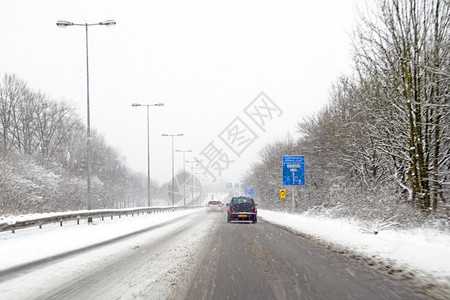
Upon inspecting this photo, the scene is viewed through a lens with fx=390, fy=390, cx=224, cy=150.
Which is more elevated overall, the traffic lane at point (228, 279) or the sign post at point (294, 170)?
the sign post at point (294, 170)

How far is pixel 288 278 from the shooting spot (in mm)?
6715

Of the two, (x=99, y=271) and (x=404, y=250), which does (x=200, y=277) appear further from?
(x=404, y=250)

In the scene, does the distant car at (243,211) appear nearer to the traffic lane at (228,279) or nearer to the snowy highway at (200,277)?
the snowy highway at (200,277)

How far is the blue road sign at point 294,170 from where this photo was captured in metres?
30.8

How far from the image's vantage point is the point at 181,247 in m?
11.5

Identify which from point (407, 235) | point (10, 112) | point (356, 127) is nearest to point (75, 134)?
point (10, 112)

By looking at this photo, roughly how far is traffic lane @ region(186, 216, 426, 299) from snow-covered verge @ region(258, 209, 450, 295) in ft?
2.04

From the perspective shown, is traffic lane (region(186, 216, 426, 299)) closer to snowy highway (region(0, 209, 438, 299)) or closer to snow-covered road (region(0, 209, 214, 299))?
Answer: snowy highway (region(0, 209, 438, 299))

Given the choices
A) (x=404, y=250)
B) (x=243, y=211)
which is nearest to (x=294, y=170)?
(x=243, y=211)

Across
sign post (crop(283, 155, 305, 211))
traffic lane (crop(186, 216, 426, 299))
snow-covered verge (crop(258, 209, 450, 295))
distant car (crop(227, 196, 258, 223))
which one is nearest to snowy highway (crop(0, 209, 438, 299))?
traffic lane (crop(186, 216, 426, 299))

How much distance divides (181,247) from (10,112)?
3566 centimetres

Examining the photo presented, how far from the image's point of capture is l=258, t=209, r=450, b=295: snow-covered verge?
708 centimetres

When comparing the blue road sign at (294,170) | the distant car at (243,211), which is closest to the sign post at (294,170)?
the blue road sign at (294,170)

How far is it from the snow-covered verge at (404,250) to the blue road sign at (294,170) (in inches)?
627
